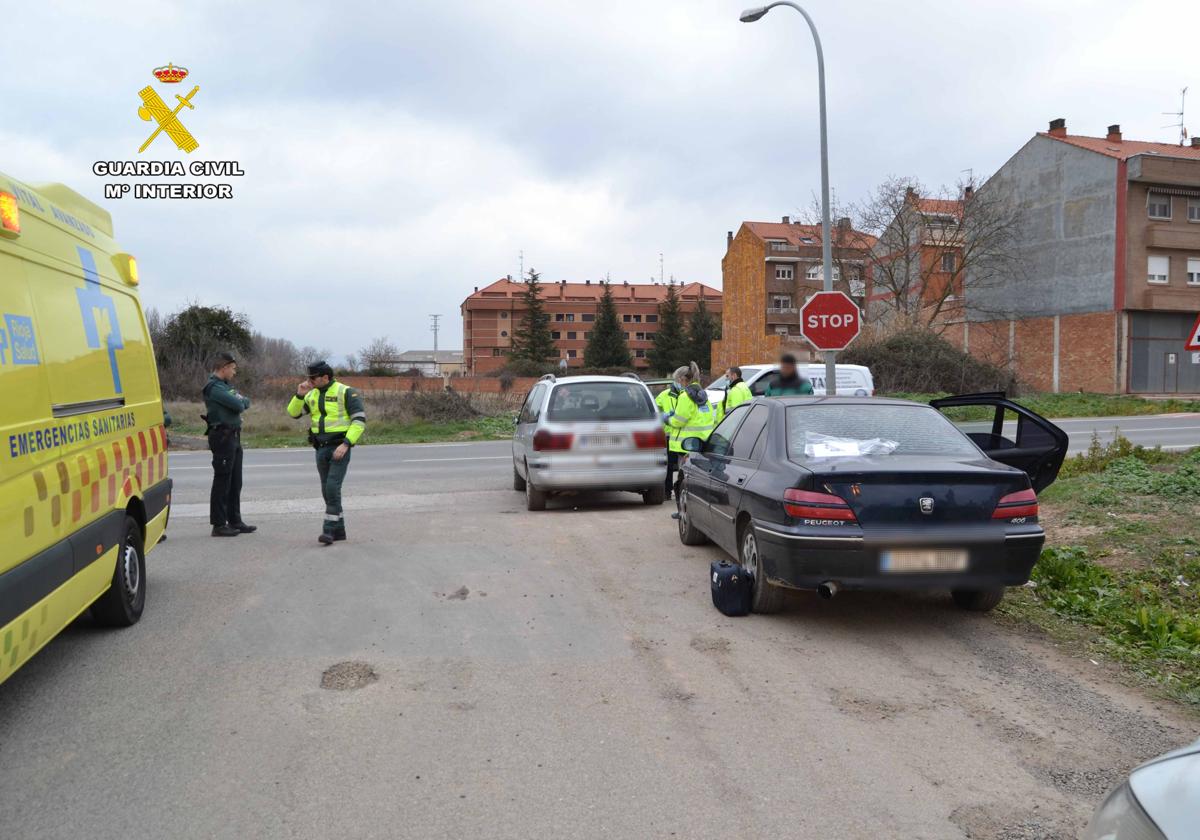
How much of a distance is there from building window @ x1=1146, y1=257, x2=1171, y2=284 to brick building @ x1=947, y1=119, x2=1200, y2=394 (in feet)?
0.16

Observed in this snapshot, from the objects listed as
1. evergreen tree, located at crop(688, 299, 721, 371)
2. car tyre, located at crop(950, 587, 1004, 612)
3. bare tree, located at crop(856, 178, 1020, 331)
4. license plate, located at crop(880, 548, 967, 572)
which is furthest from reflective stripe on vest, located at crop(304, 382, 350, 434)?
evergreen tree, located at crop(688, 299, 721, 371)

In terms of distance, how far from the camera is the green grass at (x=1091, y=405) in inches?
1291

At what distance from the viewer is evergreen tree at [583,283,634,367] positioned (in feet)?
266

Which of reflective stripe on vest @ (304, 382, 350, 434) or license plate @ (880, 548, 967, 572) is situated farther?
reflective stripe on vest @ (304, 382, 350, 434)

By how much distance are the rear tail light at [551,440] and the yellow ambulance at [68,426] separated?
4.60 metres

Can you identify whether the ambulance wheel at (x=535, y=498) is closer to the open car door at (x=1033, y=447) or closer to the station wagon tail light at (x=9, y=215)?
the open car door at (x=1033, y=447)

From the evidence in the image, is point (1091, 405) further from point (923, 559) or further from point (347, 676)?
point (347, 676)

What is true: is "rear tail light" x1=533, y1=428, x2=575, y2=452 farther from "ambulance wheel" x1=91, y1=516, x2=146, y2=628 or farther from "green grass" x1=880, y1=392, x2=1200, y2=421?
"green grass" x1=880, y1=392, x2=1200, y2=421

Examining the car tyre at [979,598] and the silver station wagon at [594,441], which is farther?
the silver station wagon at [594,441]

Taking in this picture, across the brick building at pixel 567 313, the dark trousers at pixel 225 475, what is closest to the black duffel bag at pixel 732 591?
the dark trousers at pixel 225 475

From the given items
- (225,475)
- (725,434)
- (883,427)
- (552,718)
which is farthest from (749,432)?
(225,475)

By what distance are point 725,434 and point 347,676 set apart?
13.4 feet

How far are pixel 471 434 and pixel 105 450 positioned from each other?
20.4 metres

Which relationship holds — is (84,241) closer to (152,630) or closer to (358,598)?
(152,630)
